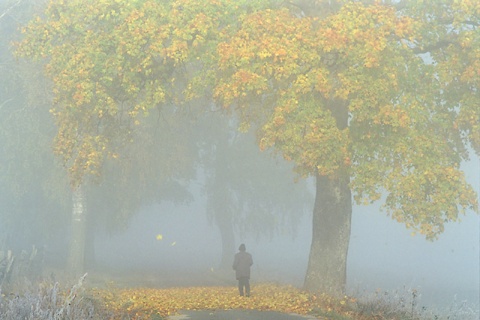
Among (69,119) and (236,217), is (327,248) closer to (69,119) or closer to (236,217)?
(69,119)

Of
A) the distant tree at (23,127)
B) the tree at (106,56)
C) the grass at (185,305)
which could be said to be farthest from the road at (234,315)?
the distant tree at (23,127)

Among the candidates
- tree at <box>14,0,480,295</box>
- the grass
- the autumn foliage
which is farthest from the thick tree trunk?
the autumn foliage

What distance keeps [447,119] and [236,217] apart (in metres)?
22.9

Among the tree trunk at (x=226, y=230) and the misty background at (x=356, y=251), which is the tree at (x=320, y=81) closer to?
the misty background at (x=356, y=251)

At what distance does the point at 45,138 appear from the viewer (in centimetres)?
3047

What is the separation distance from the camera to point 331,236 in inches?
859

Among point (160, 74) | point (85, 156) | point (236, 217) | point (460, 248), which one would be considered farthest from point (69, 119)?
point (460, 248)

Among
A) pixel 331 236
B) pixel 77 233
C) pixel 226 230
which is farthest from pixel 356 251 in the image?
pixel 331 236

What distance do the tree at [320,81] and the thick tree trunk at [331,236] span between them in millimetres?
34

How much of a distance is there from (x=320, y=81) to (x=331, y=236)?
230 inches

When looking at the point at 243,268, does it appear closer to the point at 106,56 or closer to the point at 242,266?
the point at 242,266

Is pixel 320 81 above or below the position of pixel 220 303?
above

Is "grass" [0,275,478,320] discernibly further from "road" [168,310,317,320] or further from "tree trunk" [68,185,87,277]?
"tree trunk" [68,185,87,277]

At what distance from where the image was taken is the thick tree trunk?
71.1ft
